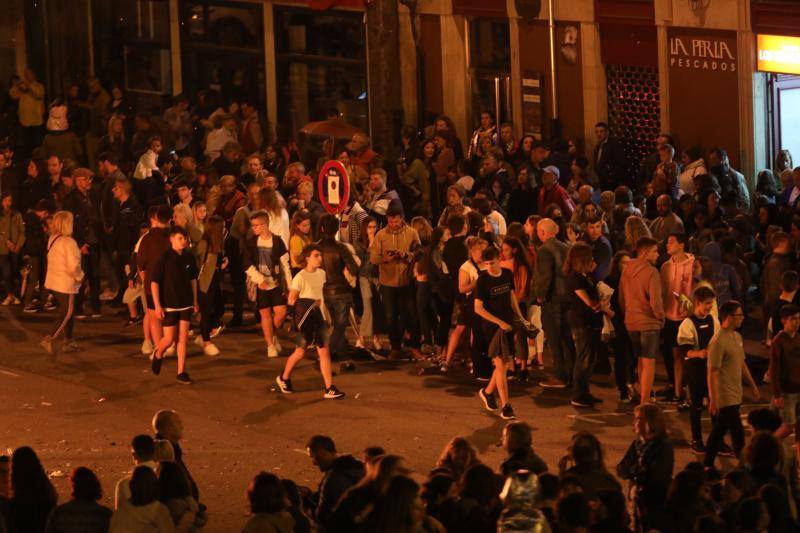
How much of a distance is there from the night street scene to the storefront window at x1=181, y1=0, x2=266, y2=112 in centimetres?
4

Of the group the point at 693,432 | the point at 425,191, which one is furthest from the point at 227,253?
the point at 693,432

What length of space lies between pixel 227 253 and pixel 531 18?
382 inches

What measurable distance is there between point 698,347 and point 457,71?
15.9 m

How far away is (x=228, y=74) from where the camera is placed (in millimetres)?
32812

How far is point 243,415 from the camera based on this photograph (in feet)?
52.8

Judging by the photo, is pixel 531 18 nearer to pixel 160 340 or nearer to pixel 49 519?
pixel 160 340

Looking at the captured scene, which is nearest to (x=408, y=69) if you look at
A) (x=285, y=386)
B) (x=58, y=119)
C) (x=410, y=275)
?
→ (x=58, y=119)

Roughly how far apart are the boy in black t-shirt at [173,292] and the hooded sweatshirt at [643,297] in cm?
454

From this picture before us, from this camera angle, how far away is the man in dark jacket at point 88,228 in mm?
21109

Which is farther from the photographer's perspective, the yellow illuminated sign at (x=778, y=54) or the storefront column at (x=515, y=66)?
the storefront column at (x=515, y=66)

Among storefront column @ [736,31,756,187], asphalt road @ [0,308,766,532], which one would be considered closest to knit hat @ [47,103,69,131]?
asphalt road @ [0,308,766,532]

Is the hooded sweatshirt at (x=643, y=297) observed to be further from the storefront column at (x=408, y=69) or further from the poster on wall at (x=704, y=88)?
the storefront column at (x=408, y=69)

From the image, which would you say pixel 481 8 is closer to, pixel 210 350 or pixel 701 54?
pixel 701 54

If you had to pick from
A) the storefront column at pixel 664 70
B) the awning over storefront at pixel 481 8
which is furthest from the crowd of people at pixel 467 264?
the awning over storefront at pixel 481 8
